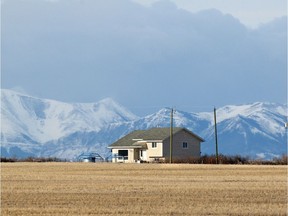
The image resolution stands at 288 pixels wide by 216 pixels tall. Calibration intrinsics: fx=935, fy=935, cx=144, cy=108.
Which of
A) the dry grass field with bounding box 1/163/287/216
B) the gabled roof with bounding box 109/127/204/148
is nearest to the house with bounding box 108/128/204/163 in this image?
the gabled roof with bounding box 109/127/204/148

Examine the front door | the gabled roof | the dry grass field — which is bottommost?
the dry grass field

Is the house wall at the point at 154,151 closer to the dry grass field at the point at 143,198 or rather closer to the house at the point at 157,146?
the house at the point at 157,146

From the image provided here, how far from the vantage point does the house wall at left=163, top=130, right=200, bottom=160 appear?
110062 millimetres

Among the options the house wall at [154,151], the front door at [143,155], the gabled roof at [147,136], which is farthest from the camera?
the gabled roof at [147,136]

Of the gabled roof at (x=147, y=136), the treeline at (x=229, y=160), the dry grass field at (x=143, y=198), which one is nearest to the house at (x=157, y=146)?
the gabled roof at (x=147, y=136)

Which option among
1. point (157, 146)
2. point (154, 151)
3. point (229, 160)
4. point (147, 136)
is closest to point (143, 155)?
point (154, 151)

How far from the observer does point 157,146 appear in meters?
111

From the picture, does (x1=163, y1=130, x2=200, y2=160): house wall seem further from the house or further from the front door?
the front door

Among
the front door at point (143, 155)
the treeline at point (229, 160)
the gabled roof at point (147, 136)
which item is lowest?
the treeline at point (229, 160)

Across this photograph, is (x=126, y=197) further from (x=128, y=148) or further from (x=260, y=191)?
(x=128, y=148)

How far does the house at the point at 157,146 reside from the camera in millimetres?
110062

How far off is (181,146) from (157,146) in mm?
2895

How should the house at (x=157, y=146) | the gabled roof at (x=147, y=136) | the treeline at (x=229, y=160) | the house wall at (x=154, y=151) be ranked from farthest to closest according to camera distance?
1. the gabled roof at (x=147, y=136)
2. the house at (x=157, y=146)
3. the house wall at (x=154, y=151)
4. the treeline at (x=229, y=160)

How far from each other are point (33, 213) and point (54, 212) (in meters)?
0.59
